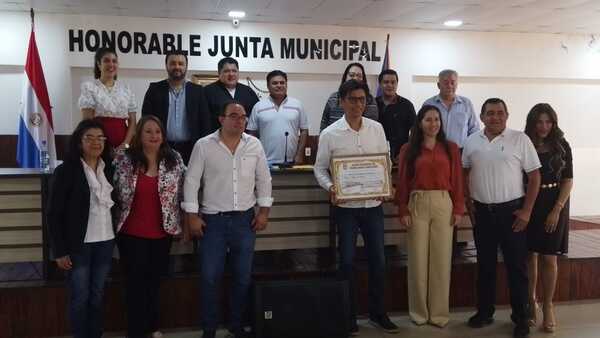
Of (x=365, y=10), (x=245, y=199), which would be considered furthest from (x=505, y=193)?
(x=365, y=10)

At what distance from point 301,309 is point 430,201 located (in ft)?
3.47

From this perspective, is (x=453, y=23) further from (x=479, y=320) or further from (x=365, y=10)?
(x=479, y=320)

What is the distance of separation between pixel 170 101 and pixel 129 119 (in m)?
0.32

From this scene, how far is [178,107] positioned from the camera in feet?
11.8

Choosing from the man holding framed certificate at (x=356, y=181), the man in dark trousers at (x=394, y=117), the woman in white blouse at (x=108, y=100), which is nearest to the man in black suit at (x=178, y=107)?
the woman in white blouse at (x=108, y=100)

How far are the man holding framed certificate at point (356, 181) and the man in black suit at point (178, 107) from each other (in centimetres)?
103

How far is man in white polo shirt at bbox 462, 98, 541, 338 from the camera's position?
306cm

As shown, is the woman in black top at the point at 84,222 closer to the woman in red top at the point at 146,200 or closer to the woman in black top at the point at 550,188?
Result: the woman in red top at the point at 146,200

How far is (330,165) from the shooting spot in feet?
10.1

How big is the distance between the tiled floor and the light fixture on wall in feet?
14.6

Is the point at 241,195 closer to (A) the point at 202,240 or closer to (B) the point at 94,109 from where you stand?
A: (A) the point at 202,240

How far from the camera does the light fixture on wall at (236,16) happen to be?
21.1 ft

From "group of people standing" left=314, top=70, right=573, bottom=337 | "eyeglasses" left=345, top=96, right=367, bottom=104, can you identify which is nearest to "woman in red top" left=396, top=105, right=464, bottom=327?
"group of people standing" left=314, top=70, right=573, bottom=337

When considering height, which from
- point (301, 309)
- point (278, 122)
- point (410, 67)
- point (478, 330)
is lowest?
point (478, 330)
